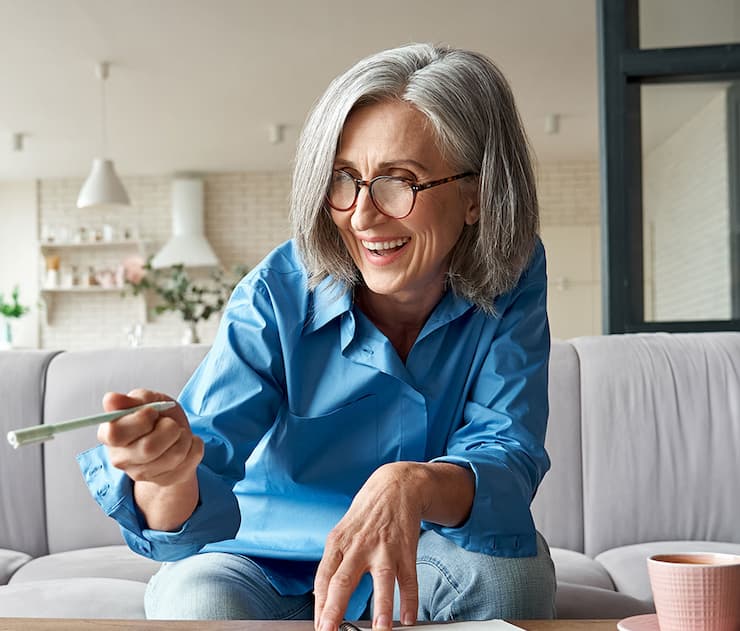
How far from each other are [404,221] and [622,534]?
1.25 metres

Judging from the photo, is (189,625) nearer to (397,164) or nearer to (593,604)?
(397,164)

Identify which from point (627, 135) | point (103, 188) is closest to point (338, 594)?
point (627, 135)

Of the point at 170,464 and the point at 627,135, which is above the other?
the point at 627,135

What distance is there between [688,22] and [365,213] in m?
2.53

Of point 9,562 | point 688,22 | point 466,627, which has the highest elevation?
point 688,22

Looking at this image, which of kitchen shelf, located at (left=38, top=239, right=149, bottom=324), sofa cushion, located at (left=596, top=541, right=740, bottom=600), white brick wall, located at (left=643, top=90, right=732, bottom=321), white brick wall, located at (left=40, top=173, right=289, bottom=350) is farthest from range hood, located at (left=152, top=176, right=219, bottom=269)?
sofa cushion, located at (left=596, top=541, right=740, bottom=600)

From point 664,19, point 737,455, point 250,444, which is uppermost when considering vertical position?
point 664,19

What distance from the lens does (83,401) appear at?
2.34m

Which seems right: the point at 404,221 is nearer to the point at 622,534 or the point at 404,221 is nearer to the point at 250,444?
the point at 250,444

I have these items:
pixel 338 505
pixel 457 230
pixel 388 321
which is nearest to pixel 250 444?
pixel 338 505

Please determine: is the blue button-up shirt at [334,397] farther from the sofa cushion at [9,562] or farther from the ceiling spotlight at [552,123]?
the ceiling spotlight at [552,123]

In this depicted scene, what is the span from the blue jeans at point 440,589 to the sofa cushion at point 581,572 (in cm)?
62

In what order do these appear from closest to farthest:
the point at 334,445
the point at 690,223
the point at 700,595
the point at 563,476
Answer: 1. the point at 700,595
2. the point at 334,445
3. the point at 563,476
4. the point at 690,223

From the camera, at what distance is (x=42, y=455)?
2328mm
